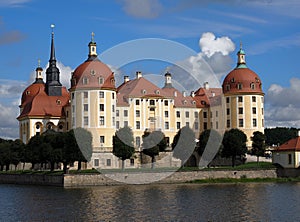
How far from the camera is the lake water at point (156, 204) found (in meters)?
34.1

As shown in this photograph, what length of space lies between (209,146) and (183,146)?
3.15 m

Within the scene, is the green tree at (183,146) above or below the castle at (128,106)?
below

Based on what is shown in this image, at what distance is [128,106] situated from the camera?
82375mm

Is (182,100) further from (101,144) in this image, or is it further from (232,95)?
(101,144)

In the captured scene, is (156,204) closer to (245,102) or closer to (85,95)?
(85,95)

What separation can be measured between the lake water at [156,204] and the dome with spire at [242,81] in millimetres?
29835

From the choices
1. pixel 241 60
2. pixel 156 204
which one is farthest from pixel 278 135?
pixel 156 204

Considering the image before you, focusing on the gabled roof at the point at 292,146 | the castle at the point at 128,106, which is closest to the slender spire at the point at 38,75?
the castle at the point at 128,106

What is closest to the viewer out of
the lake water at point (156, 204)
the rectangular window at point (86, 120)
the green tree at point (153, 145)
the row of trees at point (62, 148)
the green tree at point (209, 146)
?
the lake water at point (156, 204)

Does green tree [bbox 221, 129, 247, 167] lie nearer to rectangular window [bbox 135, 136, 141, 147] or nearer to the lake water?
rectangular window [bbox 135, 136, 141, 147]

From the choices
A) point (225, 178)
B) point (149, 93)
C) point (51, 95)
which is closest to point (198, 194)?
point (225, 178)

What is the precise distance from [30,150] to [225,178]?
23.5 meters

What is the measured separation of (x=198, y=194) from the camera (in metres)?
47.2

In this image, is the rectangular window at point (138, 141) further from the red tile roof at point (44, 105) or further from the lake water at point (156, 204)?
the lake water at point (156, 204)
